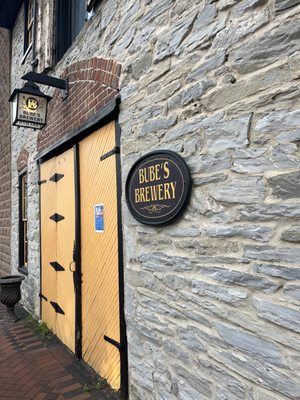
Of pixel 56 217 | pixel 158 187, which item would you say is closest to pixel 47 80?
pixel 56 217

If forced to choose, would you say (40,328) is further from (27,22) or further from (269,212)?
(27,22)

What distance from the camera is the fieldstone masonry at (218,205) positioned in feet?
5.45

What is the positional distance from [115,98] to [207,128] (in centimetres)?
123

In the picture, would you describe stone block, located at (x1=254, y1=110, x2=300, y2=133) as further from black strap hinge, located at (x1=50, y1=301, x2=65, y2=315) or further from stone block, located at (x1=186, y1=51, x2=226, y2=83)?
black strap hinge, located at (x1=50, y1=301, x2=65, y2=315)


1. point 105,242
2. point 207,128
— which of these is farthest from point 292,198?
point 105,242

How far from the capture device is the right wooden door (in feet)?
10.5

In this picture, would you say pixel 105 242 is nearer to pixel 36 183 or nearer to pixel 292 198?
pixel 292 198

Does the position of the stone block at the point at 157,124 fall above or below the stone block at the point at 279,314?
above

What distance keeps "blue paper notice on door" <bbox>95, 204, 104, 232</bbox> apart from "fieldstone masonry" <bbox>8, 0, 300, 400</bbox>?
637 millimetres

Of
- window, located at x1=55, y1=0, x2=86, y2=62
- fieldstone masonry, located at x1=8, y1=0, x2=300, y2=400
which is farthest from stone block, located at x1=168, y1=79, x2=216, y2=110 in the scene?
window, located at x1=55, y1=0, x2=86, y2=62

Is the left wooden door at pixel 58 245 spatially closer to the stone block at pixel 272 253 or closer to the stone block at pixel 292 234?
the stone block at pixel 272 253

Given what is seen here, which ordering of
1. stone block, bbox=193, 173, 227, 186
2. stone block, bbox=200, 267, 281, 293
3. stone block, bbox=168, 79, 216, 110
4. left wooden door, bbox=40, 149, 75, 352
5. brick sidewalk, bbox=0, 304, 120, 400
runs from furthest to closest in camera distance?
1. left wooden door, bbox=40, 149, 75, 352
2. brick sidewalk, bbox=0, 304, 120, 400
3. stone block, bbox=168, 79, 216, 110
4. stone block, bbox=193, 173, 227, 186
5. stone block, bbox=200, 267, 281, 293

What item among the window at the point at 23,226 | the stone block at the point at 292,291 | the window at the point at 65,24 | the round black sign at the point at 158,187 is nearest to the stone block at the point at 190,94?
the round black sign at the point at 158,187

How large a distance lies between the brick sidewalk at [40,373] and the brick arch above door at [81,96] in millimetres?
2783
